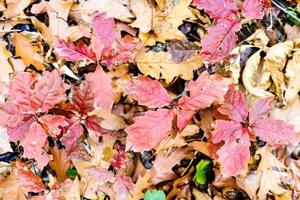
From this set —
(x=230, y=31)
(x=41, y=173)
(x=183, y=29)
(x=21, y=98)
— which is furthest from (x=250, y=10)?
(x=41, y=173)

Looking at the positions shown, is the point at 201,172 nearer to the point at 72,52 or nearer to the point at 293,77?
the point at 293,77

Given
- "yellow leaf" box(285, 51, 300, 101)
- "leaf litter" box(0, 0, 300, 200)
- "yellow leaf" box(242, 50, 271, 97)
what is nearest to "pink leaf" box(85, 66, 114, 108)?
"leaf litter" box(0, 0, 300, 200)

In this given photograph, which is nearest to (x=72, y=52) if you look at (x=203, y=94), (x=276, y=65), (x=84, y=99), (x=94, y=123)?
(x=84, y=99)

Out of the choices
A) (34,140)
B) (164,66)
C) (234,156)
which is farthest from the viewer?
(164,66)

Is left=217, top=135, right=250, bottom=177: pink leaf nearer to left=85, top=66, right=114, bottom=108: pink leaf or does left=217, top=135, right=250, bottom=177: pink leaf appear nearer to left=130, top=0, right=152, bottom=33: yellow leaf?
left=85, top=66, right=114, bottom=108: pink leaf

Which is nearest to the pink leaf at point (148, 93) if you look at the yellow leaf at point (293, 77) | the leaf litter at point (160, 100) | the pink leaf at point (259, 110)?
the leaf litter at point (160, 100)

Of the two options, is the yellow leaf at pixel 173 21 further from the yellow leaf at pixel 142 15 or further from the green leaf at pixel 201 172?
the green leaf at pixel 201 172
